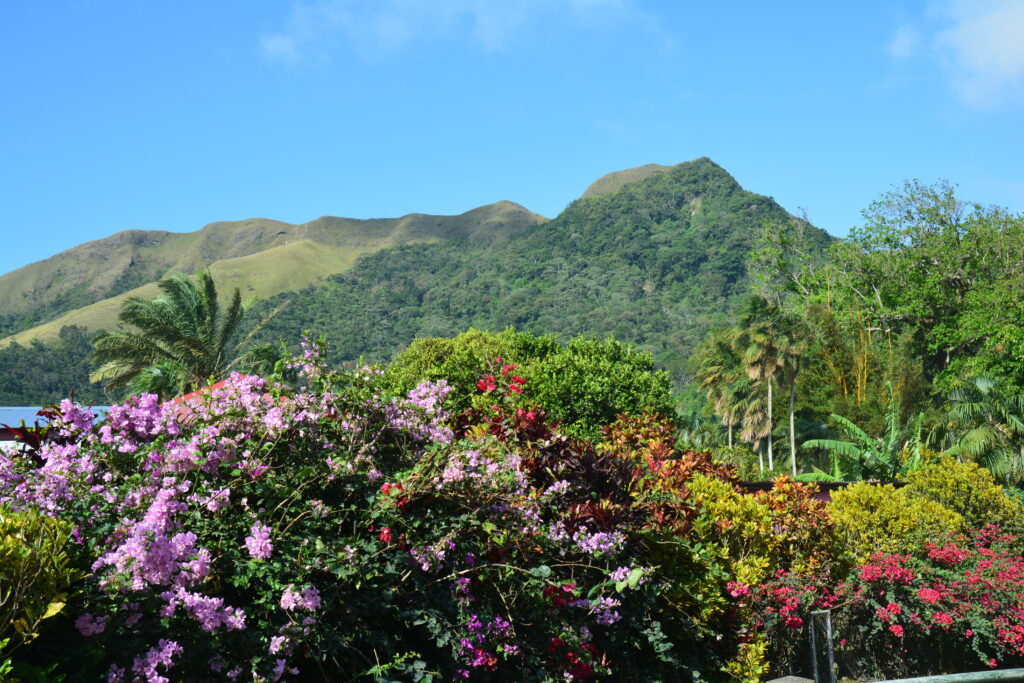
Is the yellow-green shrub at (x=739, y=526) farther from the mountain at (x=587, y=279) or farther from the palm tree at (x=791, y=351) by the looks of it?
the mountain at (x=587, y=279)

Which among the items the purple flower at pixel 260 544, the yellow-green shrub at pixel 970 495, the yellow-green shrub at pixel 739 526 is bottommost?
the yellow-green shrub at pixel 970 495

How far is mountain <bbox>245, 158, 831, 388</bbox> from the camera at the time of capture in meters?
113

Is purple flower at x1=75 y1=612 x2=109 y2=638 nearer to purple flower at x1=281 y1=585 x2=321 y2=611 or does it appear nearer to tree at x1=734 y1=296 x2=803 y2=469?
purple flower at x1=281 y1=585 x2=321 y2=611

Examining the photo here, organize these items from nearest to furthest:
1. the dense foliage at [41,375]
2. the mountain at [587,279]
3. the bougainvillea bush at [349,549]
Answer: the bougainvillea bush at [349,549] → the dense foliage at [41,375] → the mountain at [587,279]

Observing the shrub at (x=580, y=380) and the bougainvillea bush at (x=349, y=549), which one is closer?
the bougainvillea bush at (x=349, y=549)

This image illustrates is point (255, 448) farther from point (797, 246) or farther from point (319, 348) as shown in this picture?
point (797, 246)

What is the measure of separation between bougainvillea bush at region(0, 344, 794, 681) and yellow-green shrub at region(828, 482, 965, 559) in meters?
5.69

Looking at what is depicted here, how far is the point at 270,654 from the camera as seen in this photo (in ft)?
11.2

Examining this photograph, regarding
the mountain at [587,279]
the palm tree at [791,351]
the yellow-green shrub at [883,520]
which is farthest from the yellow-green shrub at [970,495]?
the mountain at [587,279]

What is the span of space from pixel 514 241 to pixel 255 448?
15783 centimetres

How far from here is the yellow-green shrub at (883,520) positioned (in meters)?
10.2

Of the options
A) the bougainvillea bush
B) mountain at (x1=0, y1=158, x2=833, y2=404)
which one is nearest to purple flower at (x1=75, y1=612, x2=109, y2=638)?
the bougainvillea bush

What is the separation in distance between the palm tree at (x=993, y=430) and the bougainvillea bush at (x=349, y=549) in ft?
62.5

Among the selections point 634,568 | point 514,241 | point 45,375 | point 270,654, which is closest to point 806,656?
point 634,568
